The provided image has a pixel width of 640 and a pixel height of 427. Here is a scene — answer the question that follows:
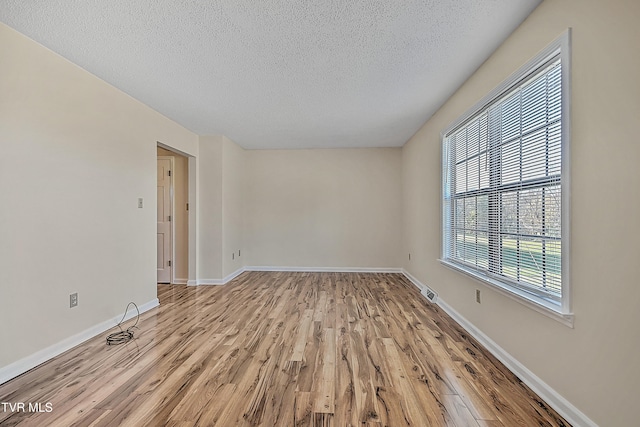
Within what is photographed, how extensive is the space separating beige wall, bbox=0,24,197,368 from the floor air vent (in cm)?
360

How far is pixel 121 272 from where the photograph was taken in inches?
121

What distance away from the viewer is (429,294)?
3.83 meters

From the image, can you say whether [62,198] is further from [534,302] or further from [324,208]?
[324,208]

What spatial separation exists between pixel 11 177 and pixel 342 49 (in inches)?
102

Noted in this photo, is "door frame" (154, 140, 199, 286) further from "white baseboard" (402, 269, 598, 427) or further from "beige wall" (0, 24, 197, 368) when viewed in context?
"white baseboard" (402, 269, 598, 427)

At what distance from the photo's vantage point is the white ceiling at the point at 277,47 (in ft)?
5.99

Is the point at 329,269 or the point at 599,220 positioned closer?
the point at 599,220

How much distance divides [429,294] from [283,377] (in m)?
2.51

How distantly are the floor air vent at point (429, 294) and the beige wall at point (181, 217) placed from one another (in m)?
3.82

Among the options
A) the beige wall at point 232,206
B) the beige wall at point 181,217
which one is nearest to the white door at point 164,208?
the beige wall at point 181,217

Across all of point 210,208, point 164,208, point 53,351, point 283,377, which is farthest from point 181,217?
point 283,377

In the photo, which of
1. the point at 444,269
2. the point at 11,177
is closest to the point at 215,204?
the point at 11,177

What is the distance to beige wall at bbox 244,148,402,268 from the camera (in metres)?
5.75

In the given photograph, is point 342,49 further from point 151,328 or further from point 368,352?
point 151,328
